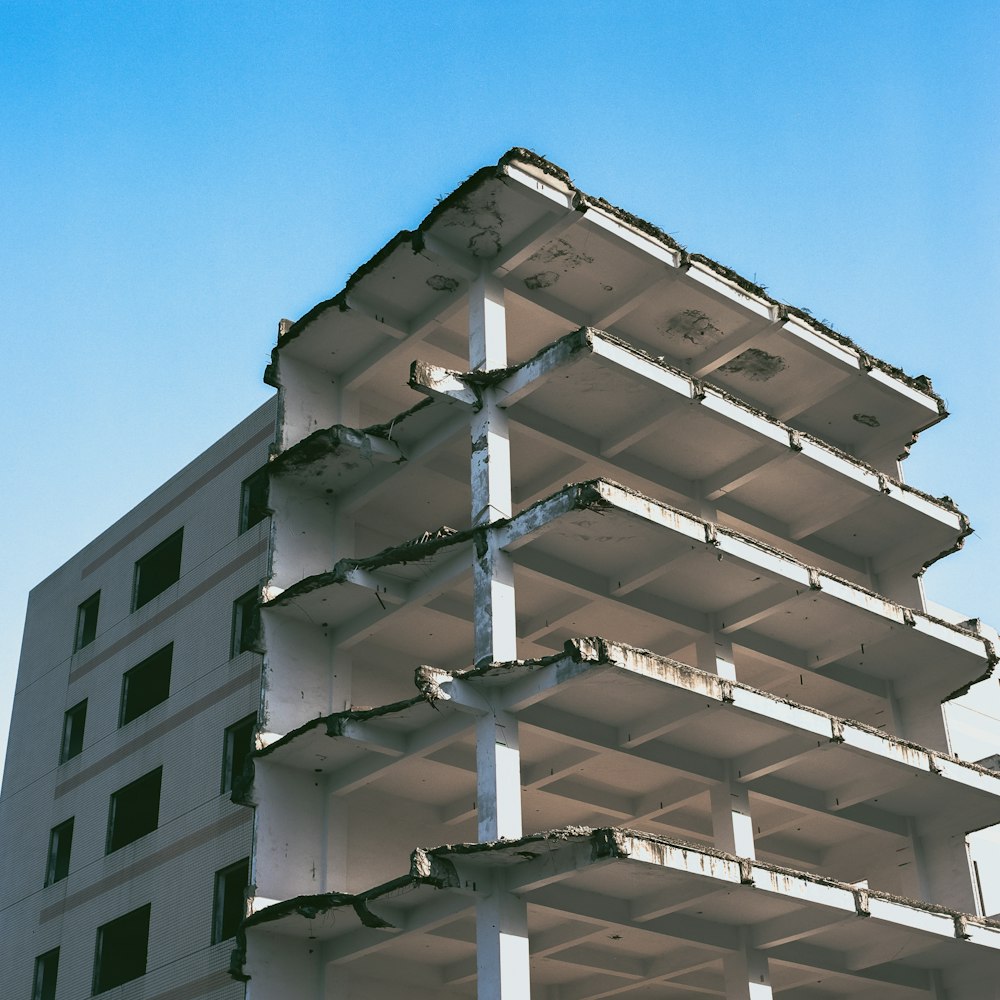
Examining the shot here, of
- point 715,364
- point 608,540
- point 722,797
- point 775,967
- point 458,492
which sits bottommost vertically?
point 775,967

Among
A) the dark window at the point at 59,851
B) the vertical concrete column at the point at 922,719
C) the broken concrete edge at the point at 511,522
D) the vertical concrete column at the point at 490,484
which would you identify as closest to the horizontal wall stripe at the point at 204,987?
the dark window at the point at 59,851

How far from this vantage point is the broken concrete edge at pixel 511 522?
24.8m

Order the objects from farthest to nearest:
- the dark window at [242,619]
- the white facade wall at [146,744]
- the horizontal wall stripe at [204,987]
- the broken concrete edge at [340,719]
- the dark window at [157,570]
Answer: the dark window at [157,570] → the dark window at [242,619] → the white facade wall at [146,744] → the horizontal wall stripe at [204,987] → the broken concrete edge at [340,719]

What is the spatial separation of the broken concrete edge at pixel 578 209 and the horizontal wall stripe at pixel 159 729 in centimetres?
616

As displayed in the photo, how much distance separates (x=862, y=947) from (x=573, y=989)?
582 cm

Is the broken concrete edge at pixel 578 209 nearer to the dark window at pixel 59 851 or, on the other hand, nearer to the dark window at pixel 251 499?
the dark window at pixel 251 499

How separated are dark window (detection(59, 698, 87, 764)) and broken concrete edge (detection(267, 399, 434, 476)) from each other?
9.21 meters

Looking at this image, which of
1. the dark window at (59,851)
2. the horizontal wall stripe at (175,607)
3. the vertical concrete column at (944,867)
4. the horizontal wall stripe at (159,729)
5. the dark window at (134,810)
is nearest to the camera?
the vertical concrete column at (944,867)

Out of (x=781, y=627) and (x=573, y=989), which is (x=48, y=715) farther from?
(x=781, y=627)

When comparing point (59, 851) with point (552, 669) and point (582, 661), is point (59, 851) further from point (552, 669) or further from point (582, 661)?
point (582, 661)

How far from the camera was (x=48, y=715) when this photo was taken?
3556 centimetres

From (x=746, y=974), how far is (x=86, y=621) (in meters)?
18.3

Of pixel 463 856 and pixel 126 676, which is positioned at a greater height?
pixel 126 676

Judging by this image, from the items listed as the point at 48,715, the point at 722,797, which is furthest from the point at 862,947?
the point at 48,715
